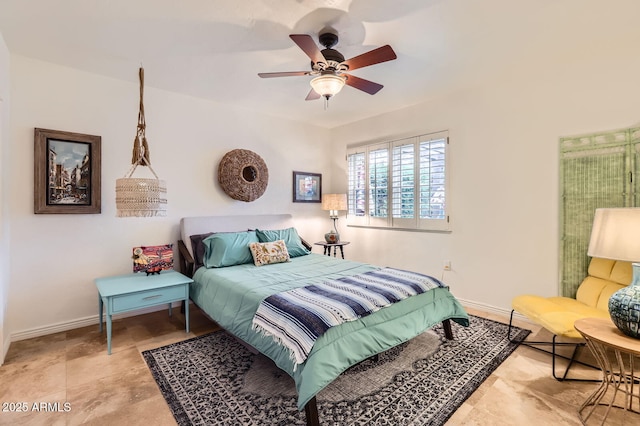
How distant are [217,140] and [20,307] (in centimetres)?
264

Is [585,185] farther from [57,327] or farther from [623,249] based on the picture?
[57,327]

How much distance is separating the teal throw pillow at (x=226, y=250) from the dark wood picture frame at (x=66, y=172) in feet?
3.89

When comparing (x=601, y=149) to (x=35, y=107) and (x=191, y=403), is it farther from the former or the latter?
(x=35, y=107)

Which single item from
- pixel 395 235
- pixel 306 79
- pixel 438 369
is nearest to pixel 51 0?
pixel 306 79

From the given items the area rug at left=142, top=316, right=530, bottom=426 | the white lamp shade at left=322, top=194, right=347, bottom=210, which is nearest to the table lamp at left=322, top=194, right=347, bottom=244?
the white lamp shade at left=322, top=194, right=347, bottom=210

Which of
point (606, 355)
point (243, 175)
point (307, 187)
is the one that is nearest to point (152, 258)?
point (243, 175)

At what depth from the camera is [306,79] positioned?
333 centimetres

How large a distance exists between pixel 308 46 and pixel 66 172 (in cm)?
269

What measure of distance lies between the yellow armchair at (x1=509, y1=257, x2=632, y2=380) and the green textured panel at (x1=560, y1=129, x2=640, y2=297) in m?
0.16

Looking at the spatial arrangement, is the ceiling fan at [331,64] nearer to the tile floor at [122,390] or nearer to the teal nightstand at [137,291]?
the teal nightstand at [137,291]

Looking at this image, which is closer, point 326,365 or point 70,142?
point 326,365

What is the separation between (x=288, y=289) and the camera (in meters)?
2.45

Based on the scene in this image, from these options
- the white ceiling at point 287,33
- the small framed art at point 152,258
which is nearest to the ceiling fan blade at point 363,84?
the white ceiling at point 287,33

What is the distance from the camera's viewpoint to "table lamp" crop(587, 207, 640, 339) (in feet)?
5.52
